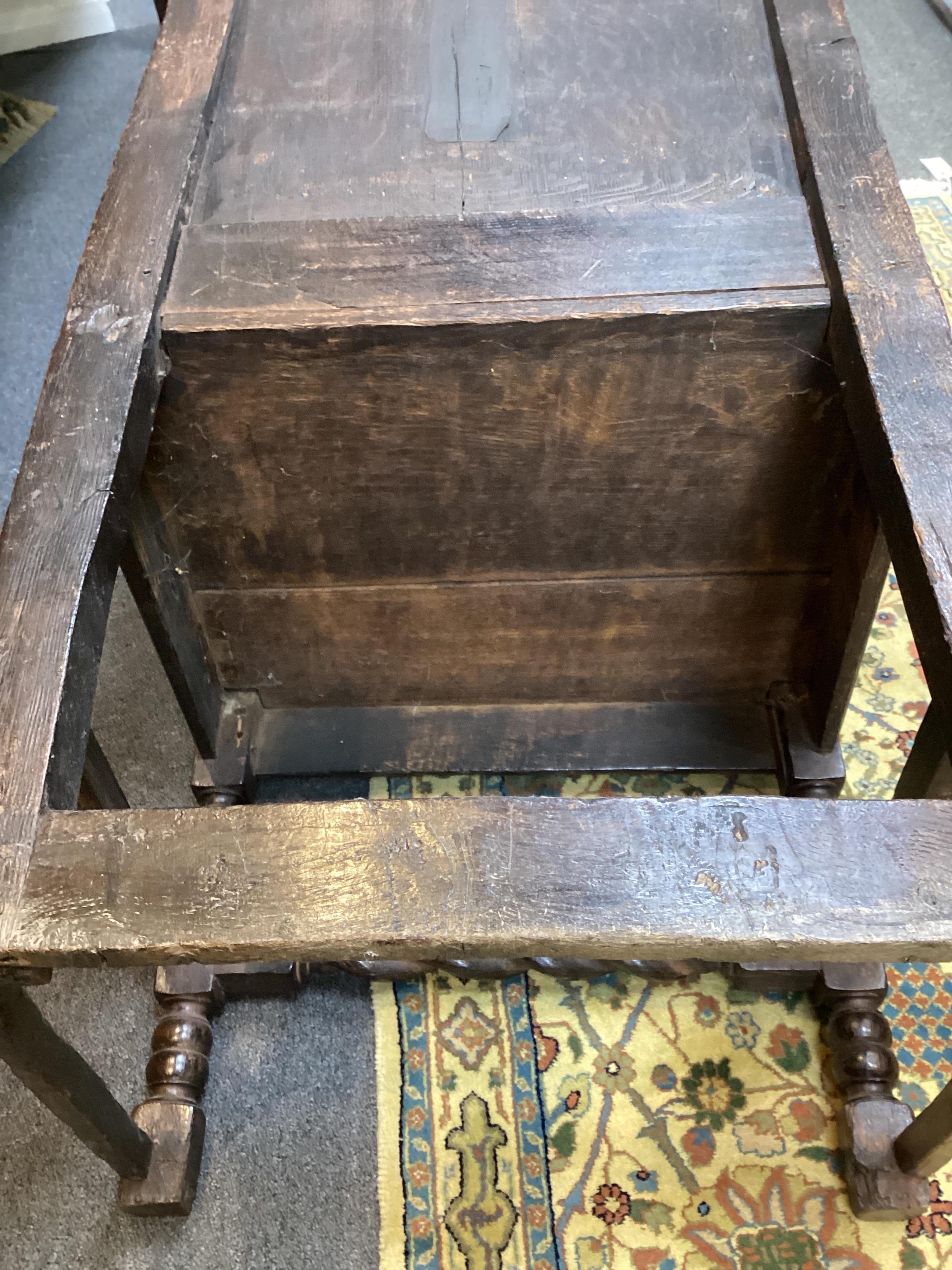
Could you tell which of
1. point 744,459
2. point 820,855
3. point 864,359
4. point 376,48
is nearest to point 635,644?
point 744,459

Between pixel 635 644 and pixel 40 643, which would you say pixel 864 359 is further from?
pixel 40 643

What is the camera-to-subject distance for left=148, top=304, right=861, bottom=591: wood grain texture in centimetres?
80

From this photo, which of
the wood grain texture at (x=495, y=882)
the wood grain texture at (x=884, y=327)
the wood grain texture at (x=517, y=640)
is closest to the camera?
the wood grain texture at (x=495, y=882)

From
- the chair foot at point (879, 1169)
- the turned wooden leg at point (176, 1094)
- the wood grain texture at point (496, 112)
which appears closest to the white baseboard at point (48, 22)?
the wood grain texture at point (496, 112)

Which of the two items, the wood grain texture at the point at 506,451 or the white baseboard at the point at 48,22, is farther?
the white baseboard at the point at 48,22

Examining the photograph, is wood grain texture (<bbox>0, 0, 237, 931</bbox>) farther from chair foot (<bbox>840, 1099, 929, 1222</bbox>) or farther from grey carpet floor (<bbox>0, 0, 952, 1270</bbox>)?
chair foot (<bbox>840, 1099, 929, 1222</bbox>)

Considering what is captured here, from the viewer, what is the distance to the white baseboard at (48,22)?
2.30 metres

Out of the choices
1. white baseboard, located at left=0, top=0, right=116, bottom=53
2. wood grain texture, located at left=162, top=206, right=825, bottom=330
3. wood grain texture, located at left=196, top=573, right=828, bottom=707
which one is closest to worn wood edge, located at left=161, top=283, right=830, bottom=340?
wood grain texture, located at left=162, top=206, right=825, bottom=330

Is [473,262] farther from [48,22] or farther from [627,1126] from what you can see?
[48,22]

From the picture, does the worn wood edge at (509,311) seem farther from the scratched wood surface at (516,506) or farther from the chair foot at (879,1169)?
the chair foot at (879,1169)

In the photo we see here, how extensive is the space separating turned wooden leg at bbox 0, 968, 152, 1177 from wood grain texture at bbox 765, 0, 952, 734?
61 centimetres

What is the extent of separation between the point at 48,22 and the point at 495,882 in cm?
260

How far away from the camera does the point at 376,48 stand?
1005 millimetres

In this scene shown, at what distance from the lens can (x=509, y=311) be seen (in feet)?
2.55
